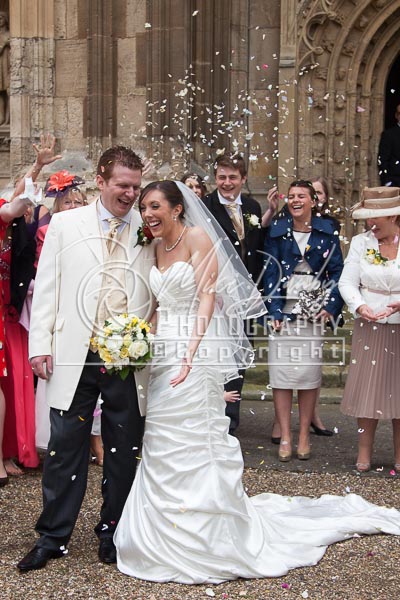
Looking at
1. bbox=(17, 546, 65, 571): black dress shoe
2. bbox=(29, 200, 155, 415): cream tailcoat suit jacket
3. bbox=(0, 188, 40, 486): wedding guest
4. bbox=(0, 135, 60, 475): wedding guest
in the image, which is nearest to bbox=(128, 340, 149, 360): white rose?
bbox=(29, 200, 155, 415): cream tailcoat suit jacket

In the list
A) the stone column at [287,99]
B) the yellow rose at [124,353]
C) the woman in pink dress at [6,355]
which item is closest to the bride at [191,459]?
the yellow rose at [124,353]

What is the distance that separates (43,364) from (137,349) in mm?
514

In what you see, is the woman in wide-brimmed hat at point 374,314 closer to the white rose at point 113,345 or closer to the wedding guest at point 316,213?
the wedding guest at point 316,213

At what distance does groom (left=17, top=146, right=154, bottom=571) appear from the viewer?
470 cm

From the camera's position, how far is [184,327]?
4.85 metres

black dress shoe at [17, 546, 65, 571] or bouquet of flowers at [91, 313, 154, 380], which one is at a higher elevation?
bouquet of flowers at [91, 313, 154, 380]

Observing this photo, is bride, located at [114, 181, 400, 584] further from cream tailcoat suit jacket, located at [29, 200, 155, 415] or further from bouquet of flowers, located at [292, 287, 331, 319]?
bouquet of flowers, located at [292, 287, 331, 319]

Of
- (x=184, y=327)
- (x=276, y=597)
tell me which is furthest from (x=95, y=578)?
(x=184, y=327)

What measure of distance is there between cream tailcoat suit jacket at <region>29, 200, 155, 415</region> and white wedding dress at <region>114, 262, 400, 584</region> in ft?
0.62

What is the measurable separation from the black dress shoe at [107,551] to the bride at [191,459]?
97 mm

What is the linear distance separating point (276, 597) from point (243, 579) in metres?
0.26

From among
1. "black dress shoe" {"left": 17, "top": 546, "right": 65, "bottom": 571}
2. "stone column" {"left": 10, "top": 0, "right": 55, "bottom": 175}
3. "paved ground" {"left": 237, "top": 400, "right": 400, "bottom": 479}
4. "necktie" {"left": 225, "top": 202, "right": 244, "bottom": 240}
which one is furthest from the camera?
"stone column" {"left": 10, "top": 0, "right": 55, "bottom": 175}

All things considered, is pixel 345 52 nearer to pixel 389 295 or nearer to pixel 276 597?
pixel 389 295

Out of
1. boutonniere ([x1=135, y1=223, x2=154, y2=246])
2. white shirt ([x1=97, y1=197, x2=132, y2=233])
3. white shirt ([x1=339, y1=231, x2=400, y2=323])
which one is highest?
white shirt ([x1=97, y1=197, x2=132, y2=233])
